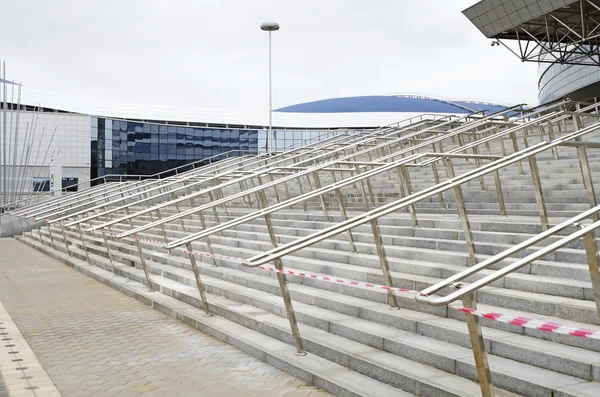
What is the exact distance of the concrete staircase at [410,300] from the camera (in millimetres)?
4242

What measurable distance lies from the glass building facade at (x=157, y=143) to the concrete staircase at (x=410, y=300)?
129ft

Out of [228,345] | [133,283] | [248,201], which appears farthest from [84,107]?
[228,345]

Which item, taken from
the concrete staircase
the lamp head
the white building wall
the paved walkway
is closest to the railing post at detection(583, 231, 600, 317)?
the concrete staircase

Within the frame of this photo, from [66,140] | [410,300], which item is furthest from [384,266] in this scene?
[66,140]

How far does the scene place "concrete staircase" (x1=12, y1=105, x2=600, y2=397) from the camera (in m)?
4.24

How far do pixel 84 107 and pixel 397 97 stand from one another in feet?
140

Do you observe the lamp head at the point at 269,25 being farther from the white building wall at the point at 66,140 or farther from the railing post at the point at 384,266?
the railing post at the point at 384,266

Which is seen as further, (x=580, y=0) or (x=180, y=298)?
(x=580, y=0)

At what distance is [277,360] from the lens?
5367 millimetres

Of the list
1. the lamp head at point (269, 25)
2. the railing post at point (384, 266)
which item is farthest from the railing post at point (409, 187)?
the lamp head at point (269, 25)

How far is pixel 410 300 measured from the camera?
572cm

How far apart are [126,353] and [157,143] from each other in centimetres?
4954

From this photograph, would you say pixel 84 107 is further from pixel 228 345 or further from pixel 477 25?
pixel 228 345

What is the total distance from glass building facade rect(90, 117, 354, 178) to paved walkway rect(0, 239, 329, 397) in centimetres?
4019
